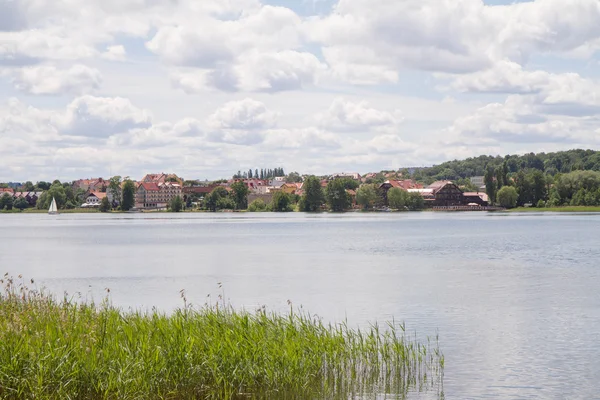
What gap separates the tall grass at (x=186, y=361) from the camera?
13.9m

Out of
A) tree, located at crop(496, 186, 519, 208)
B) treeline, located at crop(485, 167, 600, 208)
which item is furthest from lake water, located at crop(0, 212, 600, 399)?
tree, located at crop(496, 186, 519, 208)

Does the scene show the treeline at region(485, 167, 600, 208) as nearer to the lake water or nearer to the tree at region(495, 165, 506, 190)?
the tree at region(495, 165, 506, 190)

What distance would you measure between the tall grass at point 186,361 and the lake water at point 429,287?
1.86 m

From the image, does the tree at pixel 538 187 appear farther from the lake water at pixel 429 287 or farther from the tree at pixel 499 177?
the lake water at pixel 429 287

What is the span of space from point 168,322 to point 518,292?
19975mm

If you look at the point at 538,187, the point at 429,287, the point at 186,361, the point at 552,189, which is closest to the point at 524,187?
→ the point at 538,187

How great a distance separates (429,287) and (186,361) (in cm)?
2243

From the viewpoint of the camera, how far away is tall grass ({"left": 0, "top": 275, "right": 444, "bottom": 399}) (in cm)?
1387

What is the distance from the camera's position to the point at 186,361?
14.9 metres

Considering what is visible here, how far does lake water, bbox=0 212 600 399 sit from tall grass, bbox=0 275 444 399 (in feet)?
6.09

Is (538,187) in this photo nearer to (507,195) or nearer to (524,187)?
(524,187)

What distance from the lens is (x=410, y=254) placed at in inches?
2303

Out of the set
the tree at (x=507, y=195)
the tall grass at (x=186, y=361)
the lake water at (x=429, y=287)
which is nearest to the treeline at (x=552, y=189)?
the tree at (x=507, y=195)

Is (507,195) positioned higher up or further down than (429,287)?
higher up
